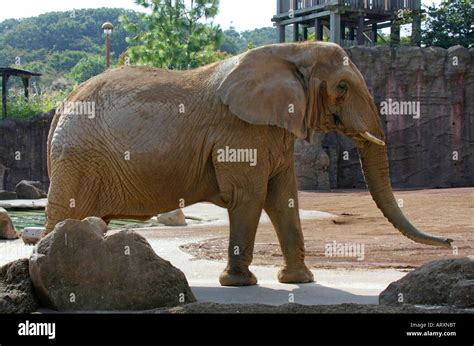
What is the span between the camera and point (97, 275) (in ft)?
22.0

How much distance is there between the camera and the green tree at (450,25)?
29656 millimetres

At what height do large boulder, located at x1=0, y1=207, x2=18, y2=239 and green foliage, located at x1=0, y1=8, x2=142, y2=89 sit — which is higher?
green foliage, located at x1=0, y1=8, x2=142, y2=89

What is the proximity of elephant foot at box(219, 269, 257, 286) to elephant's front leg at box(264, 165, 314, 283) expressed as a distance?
44cm

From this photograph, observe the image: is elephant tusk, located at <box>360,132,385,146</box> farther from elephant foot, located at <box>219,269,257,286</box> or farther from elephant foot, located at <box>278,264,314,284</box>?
elephant foot, located at <box>219,269,257,286</box>

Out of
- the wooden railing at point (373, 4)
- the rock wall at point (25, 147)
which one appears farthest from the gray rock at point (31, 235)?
the wooden railing at point (373, 4)

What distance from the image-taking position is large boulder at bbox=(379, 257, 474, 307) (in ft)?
19.9

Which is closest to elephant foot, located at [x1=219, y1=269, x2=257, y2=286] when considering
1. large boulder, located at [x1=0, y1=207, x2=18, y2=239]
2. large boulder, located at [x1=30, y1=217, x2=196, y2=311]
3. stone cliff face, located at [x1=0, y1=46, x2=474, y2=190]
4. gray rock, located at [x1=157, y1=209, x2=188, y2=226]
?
large boulder, located at [x1=30, y1=217, x2=196, y2=311]

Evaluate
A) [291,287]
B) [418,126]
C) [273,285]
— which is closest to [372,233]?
[273,285]

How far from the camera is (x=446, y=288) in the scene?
20.2ft

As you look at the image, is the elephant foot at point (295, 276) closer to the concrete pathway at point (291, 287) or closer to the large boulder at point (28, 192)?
the concrete pathway at point (291, 287)

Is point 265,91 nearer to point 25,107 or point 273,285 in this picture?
point 273,285

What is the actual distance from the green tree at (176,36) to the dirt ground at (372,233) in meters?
18.5

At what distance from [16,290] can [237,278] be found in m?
2.12
